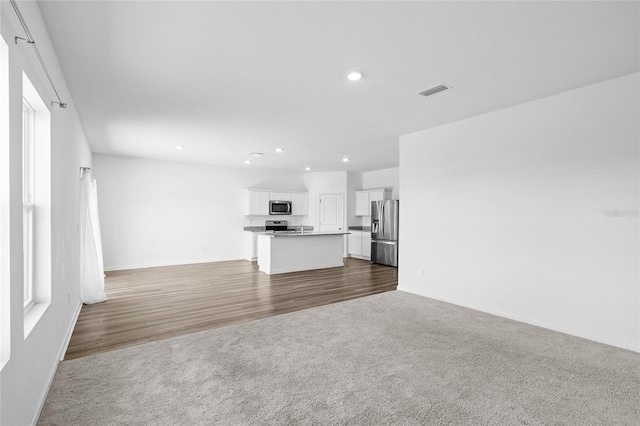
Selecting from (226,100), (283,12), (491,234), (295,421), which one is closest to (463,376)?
(295,421)

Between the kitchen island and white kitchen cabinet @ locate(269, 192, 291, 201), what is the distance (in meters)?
2.06

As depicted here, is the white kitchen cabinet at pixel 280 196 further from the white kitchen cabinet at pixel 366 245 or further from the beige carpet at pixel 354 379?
the beige carpet at pixel 354 379

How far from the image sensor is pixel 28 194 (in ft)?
7.37

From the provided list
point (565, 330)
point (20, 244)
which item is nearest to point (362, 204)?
point (565, 330)

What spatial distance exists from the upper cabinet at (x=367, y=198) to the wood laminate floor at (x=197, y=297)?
84.3 inches

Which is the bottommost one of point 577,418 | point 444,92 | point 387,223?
point 577,418

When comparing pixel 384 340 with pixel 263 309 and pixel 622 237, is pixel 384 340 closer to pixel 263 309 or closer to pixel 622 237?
pixel 263 309

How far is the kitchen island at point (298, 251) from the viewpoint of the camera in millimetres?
6660

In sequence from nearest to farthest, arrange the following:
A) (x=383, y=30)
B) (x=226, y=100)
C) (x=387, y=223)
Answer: (x=383, y=30), (x=226, y=100), (x=387, y=223)

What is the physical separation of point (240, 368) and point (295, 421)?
2.70ft

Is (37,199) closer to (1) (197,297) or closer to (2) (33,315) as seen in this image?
(2) (33,315)

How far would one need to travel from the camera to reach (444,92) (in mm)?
3357

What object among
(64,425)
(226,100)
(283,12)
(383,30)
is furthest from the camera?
(226,100)

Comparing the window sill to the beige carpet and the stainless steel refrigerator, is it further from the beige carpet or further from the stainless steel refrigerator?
the stainless steel refrigerator
